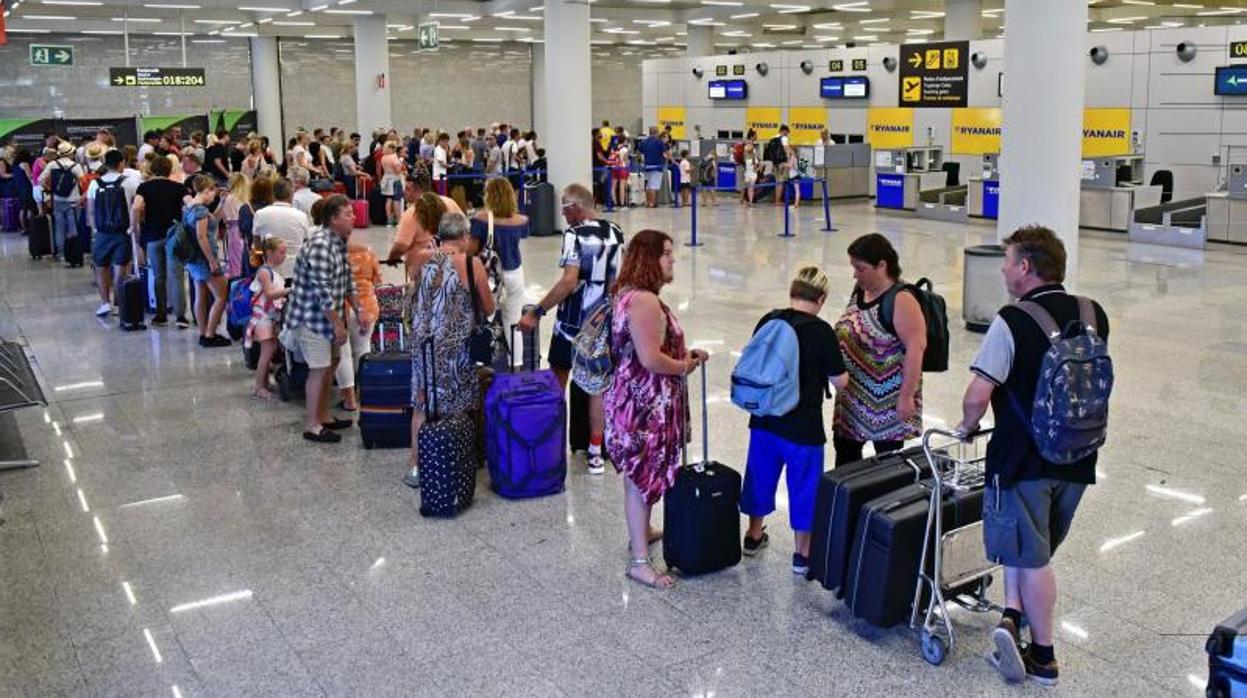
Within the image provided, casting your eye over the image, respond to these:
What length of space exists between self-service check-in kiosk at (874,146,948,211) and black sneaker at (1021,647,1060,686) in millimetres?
19346

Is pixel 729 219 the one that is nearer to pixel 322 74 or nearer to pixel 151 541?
pixel 151 541

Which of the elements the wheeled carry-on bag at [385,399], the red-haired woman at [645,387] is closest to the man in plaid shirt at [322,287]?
the wheeled carry-on bag at [385,399]

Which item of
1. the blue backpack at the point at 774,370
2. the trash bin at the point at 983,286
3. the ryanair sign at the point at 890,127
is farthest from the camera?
the ryanair sign at the point at 890,127

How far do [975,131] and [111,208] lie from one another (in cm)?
1759

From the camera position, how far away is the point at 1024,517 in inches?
158

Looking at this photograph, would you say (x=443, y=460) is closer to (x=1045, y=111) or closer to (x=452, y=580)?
(x=452, y=580)

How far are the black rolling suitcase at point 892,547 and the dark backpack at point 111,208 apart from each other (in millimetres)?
9246

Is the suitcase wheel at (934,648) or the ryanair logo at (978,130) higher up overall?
the ryanair logo at (978,130)

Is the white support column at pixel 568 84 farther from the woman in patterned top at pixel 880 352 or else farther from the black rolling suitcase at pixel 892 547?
the black rolling suitcase at pixel 892 547

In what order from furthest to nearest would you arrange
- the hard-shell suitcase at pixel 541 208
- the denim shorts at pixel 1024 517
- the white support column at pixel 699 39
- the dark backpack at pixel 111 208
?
the white support column at pixel 699 39, the hard-shell suitcase at pixel 541 208, the dark backpack at pixel 111 208, the denim shorts at pixel 1024 517

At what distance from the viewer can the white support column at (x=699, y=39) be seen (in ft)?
111

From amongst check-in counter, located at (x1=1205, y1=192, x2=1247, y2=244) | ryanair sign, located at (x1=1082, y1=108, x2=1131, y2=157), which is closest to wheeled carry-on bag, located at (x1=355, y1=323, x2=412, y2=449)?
check-in counter, located at (x1=1205, y1=192, x2=1247, y2=244)

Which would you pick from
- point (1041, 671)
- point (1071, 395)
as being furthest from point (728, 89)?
point (1071, 395)

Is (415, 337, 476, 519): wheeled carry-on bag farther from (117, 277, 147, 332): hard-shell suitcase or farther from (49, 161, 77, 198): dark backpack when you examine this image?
(49, 161, 77, 198): dark backpack
